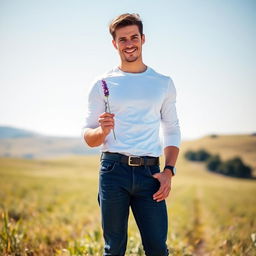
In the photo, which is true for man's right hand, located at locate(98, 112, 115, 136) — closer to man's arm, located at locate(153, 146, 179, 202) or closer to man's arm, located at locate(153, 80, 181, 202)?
man's arm, located at locate(153, 146, 179, 202)

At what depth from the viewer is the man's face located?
349cm

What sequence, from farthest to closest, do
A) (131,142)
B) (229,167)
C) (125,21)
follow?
(229,167)
(125,21)
(131,142)

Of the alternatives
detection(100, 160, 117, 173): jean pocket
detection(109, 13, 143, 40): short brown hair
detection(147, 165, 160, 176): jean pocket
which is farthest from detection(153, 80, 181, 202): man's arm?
detection(109, 13, 143, 40): short brown hair

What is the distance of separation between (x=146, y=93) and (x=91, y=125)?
0.65 m

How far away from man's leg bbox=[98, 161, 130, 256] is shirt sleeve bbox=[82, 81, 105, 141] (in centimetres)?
47

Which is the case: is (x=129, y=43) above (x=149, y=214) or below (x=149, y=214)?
above

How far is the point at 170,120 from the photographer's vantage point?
3.69 m

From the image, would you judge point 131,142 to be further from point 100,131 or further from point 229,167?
point 229,167

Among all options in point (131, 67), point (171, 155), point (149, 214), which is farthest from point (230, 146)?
point (149, 214)

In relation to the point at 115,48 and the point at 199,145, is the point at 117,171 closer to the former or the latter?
the point at 115,48

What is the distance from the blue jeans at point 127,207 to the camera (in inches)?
126

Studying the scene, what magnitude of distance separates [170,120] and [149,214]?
102cm

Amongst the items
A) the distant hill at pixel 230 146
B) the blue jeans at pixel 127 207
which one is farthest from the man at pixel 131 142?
the distant hill at pixel 230 146

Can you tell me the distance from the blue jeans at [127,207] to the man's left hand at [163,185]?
5 centimetres
